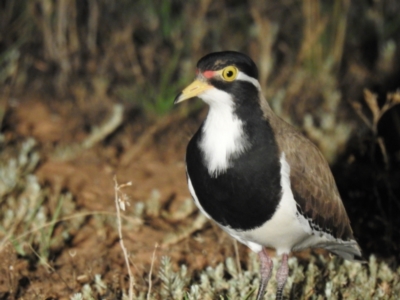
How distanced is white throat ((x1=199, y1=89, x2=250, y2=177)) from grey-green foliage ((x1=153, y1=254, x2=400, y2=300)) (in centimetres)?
67

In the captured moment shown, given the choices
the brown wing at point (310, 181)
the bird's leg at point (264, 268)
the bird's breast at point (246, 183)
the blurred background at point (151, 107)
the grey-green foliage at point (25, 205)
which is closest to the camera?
the bird's breast at point (246, 183)

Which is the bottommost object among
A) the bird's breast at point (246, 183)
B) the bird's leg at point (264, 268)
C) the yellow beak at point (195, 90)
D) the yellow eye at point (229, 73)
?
the bird's leg at point (264, 268)

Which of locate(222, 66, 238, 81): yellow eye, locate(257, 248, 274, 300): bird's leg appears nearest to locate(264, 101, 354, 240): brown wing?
locate(222, 66, 238, 81): yellow eye

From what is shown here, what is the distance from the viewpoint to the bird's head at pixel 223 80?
3.64 metres

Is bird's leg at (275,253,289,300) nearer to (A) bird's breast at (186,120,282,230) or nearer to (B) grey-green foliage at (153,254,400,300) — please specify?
(B) grey-green foliage at (153,254,400,300)

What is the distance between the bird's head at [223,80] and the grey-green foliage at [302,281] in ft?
3.10

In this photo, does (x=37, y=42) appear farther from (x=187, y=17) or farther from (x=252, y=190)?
(x=252, y=190)

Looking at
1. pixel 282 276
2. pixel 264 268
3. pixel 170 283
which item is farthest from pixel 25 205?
pixel 282 276

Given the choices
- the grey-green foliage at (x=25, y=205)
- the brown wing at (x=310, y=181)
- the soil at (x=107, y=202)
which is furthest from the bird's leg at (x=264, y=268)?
the grey-green foliage at (x=25, y=205)

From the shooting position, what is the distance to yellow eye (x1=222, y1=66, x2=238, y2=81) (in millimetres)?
3639

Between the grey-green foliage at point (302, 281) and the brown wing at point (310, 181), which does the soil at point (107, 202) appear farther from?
the brown wing at point (310, 181)

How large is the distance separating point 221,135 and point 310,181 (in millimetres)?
575

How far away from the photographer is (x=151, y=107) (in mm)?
6352

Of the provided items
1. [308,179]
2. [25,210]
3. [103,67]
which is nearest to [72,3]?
[103,67]
